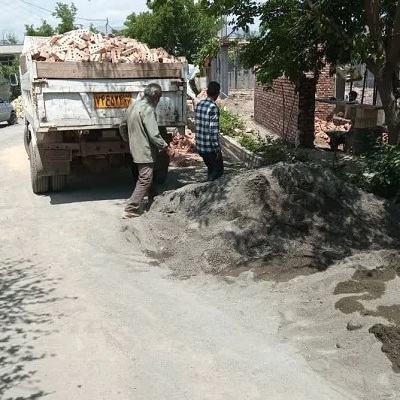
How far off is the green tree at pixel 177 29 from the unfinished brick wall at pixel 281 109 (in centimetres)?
1286

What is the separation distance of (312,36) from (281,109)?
6661 millimetres

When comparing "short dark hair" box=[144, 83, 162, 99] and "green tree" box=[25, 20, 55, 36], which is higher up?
"green tree" box=[25, 20, 55, 36]

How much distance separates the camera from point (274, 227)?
599cm

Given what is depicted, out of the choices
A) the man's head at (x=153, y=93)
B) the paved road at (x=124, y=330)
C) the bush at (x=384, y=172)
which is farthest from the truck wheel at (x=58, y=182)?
the bush at (x=384, y=172)

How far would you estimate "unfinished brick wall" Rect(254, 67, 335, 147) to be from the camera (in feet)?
41.4

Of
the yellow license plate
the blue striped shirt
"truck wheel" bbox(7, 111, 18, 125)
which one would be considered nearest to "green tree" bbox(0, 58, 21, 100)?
"truck wheel" bbox(7, 111, 18, 125)

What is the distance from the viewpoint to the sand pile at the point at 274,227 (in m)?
5.70

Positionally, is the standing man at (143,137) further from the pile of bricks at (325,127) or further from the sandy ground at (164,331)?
the pile of bricks at (325,127)

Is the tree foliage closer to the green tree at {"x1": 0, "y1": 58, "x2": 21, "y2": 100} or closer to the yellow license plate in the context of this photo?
the green tree at {"x1": 0, "y1": 58, "x2": 21, "y2": 100}

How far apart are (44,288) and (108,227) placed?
200 centimetres

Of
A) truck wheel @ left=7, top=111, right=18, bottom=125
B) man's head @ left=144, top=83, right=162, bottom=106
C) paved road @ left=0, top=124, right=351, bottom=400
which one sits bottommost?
truck wheel @ left=7, top=111, right=18, bottom=125

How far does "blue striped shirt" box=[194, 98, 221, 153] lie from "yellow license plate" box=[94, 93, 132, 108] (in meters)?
1.08

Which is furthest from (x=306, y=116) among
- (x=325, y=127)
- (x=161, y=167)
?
(x=161, y=167)

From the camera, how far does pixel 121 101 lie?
814 centimetres
